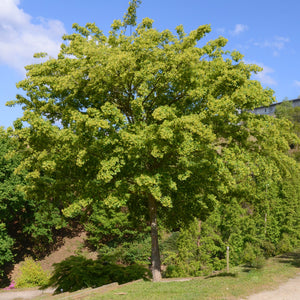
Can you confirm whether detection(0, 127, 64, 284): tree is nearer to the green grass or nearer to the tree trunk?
the tree trunk

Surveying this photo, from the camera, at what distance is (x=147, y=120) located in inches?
504

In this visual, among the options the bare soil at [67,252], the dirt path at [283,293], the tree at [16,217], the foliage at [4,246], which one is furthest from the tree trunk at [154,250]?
the bare soil at [67,252]

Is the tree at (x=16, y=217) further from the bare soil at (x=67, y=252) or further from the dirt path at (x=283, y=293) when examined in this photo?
the dirt path at (x=283, y=293)

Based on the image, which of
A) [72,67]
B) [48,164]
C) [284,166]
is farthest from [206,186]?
[72,67]

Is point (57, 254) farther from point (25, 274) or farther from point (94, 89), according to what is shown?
point (94, 89)

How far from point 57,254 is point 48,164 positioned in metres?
25.8

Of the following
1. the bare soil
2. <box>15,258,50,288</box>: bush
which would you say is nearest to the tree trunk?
<box>15,258,50,288</box>: bush

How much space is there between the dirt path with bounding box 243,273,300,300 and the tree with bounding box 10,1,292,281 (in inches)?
144

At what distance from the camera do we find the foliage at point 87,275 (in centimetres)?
1448

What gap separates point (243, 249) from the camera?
82.8 feet

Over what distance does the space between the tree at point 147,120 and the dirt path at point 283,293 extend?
3.65m

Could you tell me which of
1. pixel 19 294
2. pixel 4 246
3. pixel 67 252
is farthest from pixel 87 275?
pixel 67 252

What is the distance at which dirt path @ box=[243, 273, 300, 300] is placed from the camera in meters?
8.82

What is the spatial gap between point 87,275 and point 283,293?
29.4 ft
